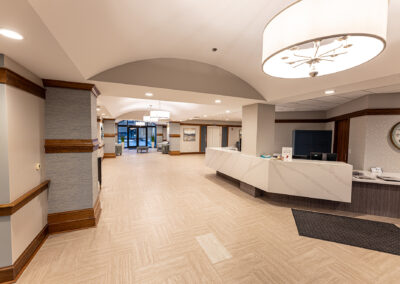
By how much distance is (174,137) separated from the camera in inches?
476

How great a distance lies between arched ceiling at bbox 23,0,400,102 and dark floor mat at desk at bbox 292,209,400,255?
8.30ft

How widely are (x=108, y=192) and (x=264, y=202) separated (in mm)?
4125

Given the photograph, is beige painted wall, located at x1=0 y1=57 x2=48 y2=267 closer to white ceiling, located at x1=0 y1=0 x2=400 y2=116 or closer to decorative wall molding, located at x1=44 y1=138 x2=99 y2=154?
decorative wall molding, located at x1=44 y1=138 x2=99 y2=154

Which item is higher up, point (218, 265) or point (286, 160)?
point (286, 160)

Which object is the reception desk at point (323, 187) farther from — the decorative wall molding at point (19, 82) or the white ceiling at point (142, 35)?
the decorative wall molding at point (19, 82)

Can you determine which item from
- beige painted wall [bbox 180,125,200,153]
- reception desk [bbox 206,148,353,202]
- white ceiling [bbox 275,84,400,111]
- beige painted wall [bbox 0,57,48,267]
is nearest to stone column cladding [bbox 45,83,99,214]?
beige painted wall [bbox 0,57,48,267]

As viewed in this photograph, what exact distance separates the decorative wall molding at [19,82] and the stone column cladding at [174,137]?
31.0ft

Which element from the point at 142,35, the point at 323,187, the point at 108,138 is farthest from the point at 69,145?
the point at 108,138

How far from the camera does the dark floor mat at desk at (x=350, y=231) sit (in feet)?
8.28

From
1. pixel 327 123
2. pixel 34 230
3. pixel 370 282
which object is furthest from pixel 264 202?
pixel 327 123

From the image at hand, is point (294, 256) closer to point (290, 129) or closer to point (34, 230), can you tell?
point (34, 230)

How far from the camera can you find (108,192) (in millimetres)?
4504

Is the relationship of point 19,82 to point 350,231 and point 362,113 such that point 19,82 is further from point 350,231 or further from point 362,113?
point 362,113

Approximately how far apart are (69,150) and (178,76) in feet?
7.43
